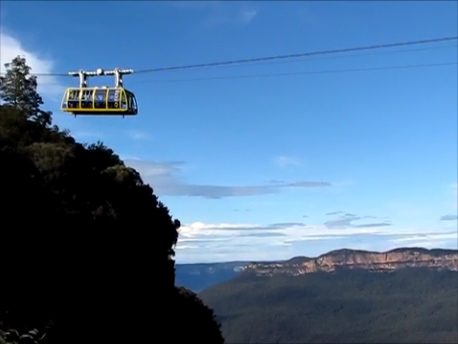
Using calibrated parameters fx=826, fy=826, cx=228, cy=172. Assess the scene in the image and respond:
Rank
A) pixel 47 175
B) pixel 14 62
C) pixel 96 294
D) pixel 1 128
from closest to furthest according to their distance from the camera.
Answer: pixel 96 294 < pixel 47 175 < pixel 1 128 < pixel 14 62

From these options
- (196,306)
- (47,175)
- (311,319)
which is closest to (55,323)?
(47,175)

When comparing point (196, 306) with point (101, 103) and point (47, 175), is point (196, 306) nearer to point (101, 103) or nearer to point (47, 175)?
point (47, 175)

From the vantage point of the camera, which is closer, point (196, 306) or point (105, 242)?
point (105, 242)

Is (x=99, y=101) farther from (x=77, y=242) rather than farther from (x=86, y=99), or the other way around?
(x=77, y=242)

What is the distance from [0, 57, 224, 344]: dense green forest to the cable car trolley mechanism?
3.81m

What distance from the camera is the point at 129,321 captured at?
31969mm

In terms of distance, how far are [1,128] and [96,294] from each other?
934 cm

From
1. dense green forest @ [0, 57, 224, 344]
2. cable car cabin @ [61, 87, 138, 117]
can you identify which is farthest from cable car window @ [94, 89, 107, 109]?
dense green forest @ [0, 57, 224, 344]

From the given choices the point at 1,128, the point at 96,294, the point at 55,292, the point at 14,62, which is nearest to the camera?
the point at 55,292

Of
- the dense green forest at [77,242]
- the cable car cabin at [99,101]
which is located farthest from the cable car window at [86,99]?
the dense green forest at [77,242]

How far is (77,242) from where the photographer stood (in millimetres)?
30391

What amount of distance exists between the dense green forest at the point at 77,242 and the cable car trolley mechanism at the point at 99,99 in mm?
3812

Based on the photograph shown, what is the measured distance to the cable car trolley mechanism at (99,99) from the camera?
26.3 meters

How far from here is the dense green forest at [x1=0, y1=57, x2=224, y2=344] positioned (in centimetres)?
2706
